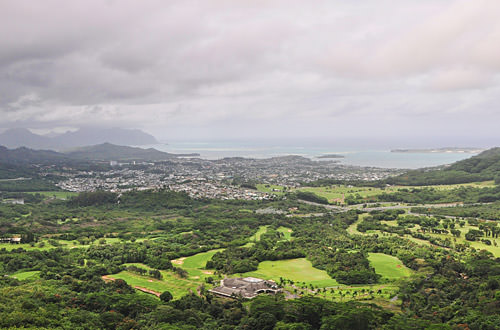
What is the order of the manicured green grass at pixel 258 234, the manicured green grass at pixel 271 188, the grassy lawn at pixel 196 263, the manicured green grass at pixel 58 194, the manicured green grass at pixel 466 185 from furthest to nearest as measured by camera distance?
the manicured green grass at pixel 271 188 → the manicured green grass at pixel 58 194 → the manicured green grass at pixel 466 185 → the manicured green grass at pixel 258 234 → the grassy lawn at pixel 196 263

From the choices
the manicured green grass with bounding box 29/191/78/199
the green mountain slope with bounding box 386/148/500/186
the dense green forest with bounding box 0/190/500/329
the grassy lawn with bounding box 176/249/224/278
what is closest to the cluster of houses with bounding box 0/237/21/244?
the dense green forest with bounding box 0/190/500/329

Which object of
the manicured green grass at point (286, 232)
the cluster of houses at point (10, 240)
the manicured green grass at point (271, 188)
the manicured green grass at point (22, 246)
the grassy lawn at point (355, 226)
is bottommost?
the manicured green grass at point (286, 232)

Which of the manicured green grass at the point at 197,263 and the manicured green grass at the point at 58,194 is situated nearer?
the manicured green grass at the point at 197,263

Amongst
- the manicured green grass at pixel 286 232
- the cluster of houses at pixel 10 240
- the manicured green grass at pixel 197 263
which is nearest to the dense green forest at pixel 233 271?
the manicured green grass at pixel 286 232

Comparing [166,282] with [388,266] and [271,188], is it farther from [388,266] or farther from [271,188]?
[271,188]

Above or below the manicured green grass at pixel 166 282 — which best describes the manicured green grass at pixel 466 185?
above

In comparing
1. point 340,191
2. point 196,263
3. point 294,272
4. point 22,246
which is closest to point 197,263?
point 196,263

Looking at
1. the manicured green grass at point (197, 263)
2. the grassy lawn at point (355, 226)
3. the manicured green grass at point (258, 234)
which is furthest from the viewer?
the grassy lawn at point (355, 226)

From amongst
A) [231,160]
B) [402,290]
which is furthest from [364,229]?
[231,160]

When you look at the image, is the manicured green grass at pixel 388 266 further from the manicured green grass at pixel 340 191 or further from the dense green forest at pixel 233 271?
the manicured green grass at pixel 340 191
